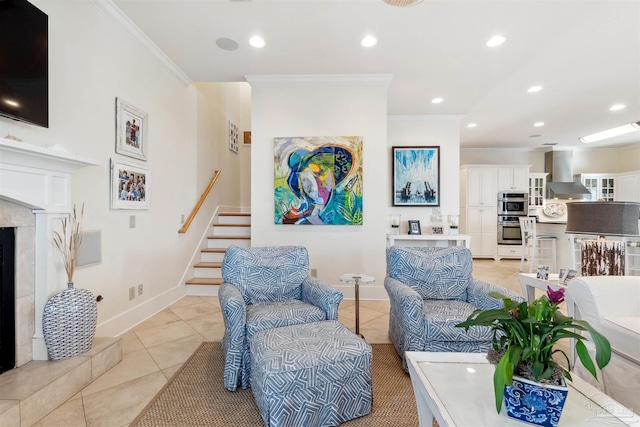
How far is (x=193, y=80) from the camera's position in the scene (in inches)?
151

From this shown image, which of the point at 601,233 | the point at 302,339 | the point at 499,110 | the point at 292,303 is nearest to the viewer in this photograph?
the point at 302,339

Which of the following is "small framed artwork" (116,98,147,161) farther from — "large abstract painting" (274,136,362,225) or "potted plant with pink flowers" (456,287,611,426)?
"potted plant with pink flowers" (456,287,611,426)

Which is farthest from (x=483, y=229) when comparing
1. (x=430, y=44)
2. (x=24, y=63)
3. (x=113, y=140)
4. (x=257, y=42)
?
(x=24, y=63)

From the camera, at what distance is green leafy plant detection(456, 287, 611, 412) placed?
96 centimetres

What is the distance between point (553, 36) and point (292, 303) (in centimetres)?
338

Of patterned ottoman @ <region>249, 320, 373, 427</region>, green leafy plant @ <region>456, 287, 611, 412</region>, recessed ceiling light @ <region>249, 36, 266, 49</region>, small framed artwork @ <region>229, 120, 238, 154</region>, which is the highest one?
recessed ceiling light @ <region>249, 36, 266, 49</region>

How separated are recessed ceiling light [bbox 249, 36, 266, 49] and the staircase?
2570 millimetres

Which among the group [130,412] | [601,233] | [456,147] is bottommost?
[130,412]

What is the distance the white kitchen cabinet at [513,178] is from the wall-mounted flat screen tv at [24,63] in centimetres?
777

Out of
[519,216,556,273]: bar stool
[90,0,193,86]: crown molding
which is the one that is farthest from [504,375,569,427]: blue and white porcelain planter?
[519,216,556,273]: bar stool

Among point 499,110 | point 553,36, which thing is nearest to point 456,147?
point 499,110

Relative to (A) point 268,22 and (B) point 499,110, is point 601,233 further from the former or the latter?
(B) point 499,110

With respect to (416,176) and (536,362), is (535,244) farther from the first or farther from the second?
(536,362)

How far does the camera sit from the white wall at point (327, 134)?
3699 mm
